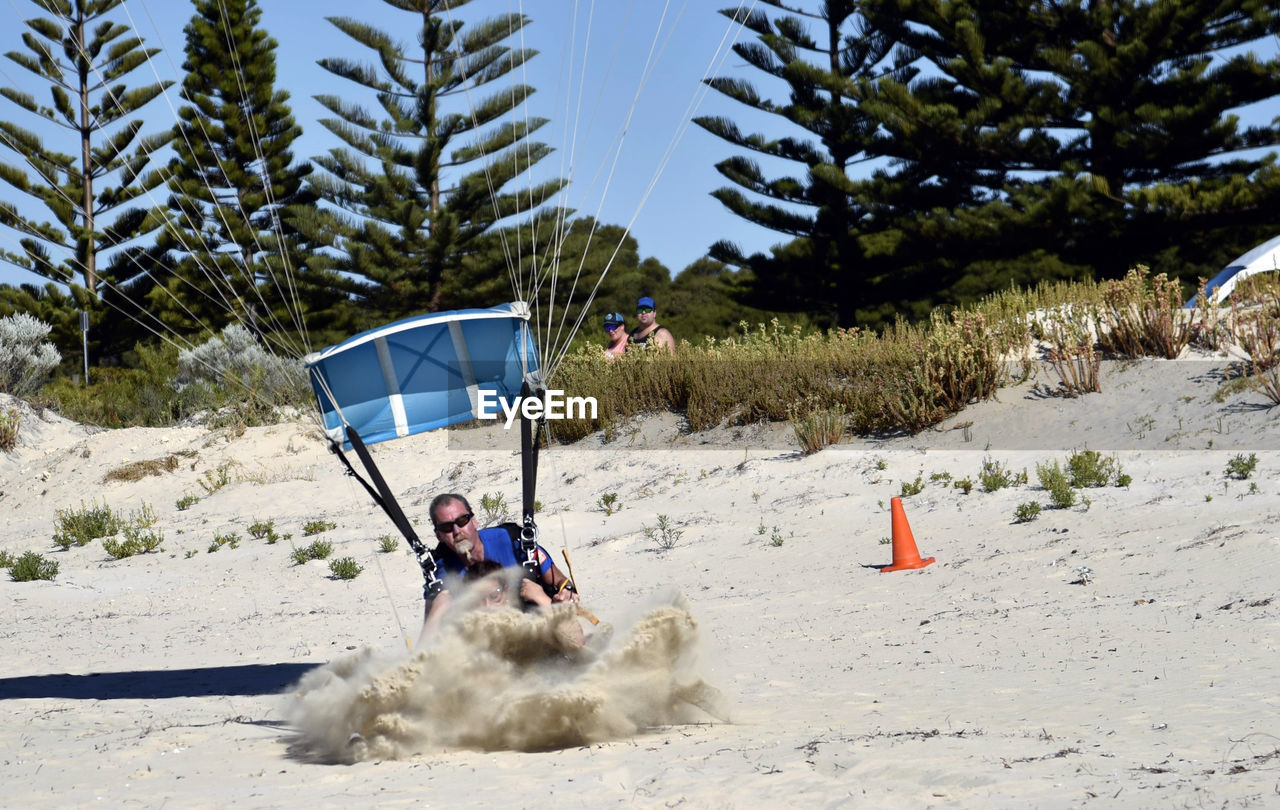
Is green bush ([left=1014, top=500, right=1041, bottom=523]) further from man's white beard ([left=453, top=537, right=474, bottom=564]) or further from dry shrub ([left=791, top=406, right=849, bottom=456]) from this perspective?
man's white beard ([left=453, top=537, right=474, bottom=564])

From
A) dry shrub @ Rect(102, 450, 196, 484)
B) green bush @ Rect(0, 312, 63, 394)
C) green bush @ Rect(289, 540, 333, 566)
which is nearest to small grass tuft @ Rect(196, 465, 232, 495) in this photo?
dry shrub @ Rect(102, 450, 196, 484)

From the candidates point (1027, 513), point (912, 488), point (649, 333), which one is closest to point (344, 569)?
point (912, 488)

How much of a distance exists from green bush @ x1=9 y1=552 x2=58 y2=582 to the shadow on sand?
155 inches

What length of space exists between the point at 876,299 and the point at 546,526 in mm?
17103

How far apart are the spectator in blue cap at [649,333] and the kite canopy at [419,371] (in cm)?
655

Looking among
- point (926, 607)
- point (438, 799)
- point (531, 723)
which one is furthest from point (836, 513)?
point (438, 799)

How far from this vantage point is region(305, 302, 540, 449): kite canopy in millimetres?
7363

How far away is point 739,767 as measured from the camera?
12.6 feet

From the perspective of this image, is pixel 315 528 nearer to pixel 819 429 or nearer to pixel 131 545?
pixel 131 545

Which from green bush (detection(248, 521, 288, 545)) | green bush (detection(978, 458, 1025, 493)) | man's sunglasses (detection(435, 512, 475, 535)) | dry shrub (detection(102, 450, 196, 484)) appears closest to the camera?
man's sunglasses (detection(435, 512, 475, 535))

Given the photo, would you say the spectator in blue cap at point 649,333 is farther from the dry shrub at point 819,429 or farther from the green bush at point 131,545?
the green bush at point 131,545

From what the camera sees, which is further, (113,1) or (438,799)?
(113,1)

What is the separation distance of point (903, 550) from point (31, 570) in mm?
7133

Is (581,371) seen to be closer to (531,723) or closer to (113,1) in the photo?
(531,723)
